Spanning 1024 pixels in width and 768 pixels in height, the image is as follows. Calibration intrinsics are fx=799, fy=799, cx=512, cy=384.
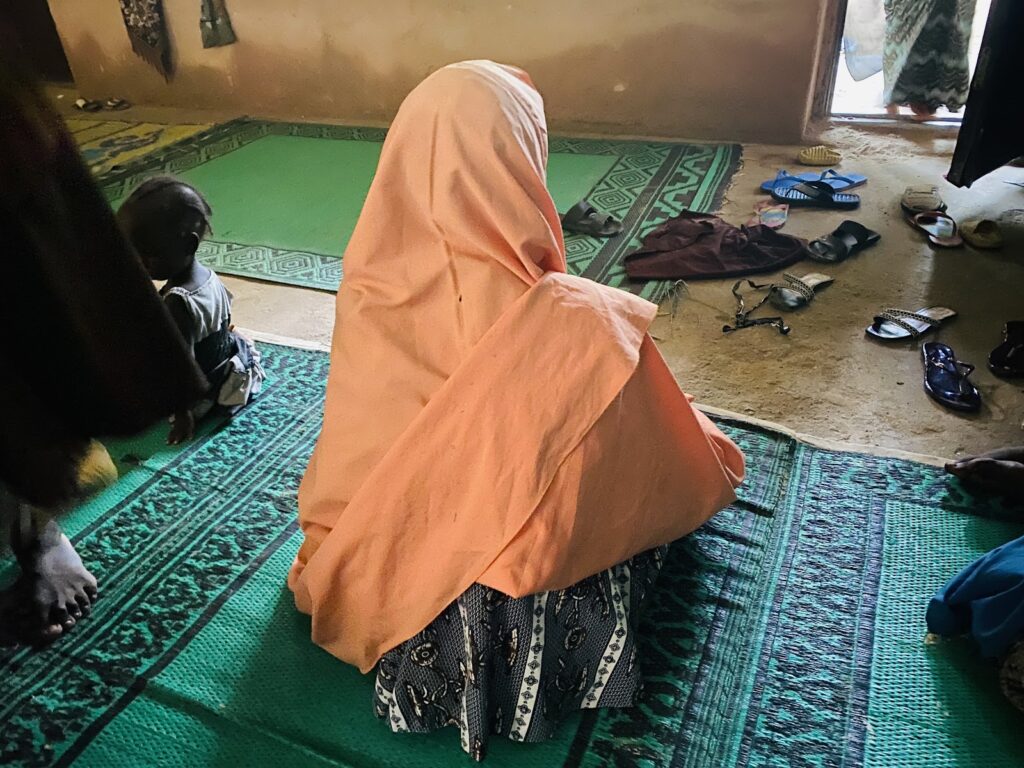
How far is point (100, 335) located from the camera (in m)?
0.65

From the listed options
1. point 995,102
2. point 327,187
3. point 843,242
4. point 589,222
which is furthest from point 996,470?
point 327,187

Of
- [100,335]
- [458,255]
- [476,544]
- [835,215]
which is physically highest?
[100,335]

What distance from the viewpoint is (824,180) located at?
3195mm

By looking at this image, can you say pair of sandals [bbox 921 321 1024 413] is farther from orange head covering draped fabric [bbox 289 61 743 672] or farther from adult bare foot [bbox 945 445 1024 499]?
orange head covering draped fabric [bbox 289 61 743 672]

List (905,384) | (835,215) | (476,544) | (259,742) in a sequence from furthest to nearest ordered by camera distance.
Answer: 1. (835,215)
2. (905,384)
3. (259,742)
4. (476,544)

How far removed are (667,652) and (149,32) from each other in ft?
16.3

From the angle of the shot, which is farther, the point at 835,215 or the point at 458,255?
the point at 835,215

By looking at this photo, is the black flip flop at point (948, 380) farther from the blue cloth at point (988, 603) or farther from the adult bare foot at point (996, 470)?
the blue cloth at point (988, 603)

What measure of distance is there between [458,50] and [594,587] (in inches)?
145

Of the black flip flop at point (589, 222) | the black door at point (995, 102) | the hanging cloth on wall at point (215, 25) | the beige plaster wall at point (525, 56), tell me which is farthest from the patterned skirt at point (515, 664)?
the hanging cloth on wall at point (215, 25)

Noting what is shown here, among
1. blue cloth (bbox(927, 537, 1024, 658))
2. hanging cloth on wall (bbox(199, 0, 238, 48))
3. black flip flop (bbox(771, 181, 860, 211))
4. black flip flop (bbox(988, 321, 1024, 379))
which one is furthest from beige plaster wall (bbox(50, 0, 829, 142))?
blue cloth (bbox(927, 537, 1024, 658))

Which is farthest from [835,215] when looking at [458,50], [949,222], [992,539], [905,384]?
[458,50]

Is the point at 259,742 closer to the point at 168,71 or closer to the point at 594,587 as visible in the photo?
the point at 594,587

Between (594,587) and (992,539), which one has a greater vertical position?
(594,587)
